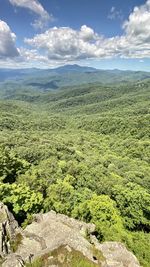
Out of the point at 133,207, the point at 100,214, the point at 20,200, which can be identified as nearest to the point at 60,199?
the point at 100,214

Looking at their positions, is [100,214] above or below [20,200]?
below

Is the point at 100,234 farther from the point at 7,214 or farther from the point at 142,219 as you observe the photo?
the point at 142,219

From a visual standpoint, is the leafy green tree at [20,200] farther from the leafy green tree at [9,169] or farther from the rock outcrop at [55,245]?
the leafy green tree at [9,169]

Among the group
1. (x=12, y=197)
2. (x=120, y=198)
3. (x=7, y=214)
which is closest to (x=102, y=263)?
(x=7, y=214)

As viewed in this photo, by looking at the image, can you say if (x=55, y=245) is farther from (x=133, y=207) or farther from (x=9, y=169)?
(x=133, y=207)

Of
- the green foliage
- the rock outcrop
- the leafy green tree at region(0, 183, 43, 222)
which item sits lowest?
the green foliage

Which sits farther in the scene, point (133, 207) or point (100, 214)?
point (133, 207)

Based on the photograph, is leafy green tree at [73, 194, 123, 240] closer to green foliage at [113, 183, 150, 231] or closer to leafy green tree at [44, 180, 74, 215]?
leafy green tree at [44, 180, 74, 215]

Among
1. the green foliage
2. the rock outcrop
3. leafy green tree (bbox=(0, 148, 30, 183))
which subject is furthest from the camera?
the green foliage

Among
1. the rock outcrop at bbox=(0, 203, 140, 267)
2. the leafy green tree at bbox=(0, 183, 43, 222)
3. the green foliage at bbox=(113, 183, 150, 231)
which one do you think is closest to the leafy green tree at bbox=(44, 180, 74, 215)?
the leafy green tree at bbox=(0, 183, 43, 222)
